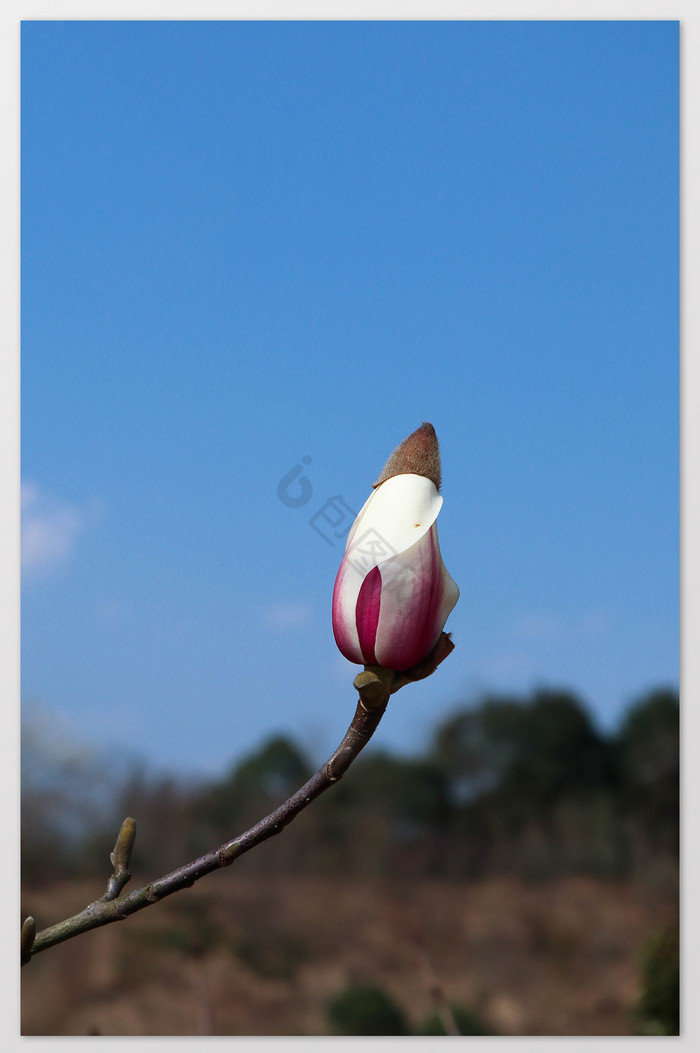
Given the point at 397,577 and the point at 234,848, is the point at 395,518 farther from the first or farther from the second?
the point at 234,848

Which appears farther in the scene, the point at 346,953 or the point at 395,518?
the point at 346,953

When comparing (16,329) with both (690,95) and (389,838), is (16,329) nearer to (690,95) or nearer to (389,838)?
(690,95)

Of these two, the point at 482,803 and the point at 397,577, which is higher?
the point at 482,803

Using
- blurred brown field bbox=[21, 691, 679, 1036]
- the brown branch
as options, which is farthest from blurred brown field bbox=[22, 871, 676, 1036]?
the brown branch

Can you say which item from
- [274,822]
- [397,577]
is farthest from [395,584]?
[274,822]

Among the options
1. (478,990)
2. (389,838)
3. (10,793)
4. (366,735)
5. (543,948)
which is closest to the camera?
(366,735)

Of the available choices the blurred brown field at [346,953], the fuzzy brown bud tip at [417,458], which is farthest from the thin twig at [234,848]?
the blurred brown field at [346,953]

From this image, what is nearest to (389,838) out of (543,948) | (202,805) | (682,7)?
(543,948)
